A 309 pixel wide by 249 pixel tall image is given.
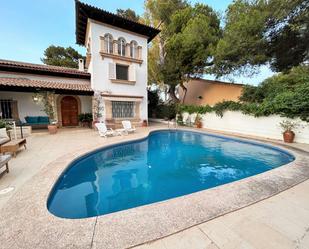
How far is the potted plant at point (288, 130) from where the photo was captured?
27.7 ft

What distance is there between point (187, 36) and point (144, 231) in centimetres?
1474

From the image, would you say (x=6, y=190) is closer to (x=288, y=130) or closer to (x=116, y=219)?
(x=116, y=219)

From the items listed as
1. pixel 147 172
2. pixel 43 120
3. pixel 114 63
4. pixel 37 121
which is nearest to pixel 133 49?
pixel 114 63

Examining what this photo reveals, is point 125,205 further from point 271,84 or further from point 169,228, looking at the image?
point 271,84

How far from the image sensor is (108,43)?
12.7 meters

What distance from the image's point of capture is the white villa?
38.8 ft

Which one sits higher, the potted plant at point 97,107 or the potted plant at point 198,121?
the potted plant at point 97,107

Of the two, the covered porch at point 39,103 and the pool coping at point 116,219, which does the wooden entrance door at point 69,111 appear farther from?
the pool coping at point 116,219

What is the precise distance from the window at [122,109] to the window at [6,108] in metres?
7.52

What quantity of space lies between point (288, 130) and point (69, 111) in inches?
610

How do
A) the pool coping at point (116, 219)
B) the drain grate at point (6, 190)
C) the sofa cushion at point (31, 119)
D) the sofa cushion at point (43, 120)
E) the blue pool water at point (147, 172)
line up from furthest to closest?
1. the sofa cushion at point (43, 120)
2. the sofa cushion at point (31, 119)
3. the blue pool water at point (147, 172)
4. the drain grate at point (6, 190)
5. the pool coping at point (116, 219)

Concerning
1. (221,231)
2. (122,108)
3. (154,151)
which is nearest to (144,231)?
(221,231)

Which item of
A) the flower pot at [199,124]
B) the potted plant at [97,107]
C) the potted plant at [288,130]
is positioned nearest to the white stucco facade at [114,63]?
the potted plant at [97,107]

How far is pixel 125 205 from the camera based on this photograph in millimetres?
3748
